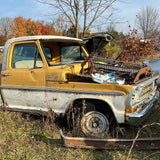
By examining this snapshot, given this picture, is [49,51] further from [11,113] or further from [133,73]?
[133,73]

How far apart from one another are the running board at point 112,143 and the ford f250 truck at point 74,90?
24cm

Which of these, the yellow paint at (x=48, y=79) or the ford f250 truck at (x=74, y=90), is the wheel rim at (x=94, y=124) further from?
the yellow paint at (x=48, y=79)

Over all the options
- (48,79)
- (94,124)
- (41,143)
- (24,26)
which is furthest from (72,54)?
(24,26)

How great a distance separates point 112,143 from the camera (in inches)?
101

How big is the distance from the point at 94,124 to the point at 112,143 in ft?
1.49

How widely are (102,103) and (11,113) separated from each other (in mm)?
2381

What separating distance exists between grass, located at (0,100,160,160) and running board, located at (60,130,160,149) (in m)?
0.08

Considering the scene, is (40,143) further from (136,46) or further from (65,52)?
(136,46)

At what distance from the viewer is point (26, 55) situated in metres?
3.48

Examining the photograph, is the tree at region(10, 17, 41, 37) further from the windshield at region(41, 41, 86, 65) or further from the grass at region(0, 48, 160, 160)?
the grass at region(0, 48, 160, 160)

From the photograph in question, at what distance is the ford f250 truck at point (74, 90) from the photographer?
2609 mm

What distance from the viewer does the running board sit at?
253cm

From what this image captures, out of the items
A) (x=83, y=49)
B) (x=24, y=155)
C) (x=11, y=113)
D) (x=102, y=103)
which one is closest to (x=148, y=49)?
(x=83, y=49)

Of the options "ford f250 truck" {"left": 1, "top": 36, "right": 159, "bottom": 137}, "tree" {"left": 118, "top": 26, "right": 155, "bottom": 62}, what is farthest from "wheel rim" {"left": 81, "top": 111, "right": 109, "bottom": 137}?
"tree" {"left": 118, "top": 26, "right": 155, "bottom": 62}
